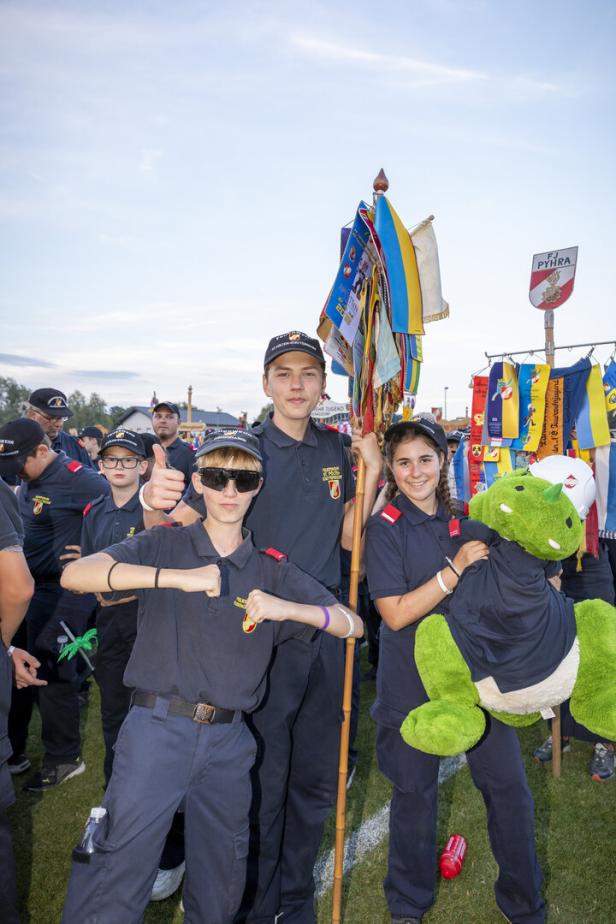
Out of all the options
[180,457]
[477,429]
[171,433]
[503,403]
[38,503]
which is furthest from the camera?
[171,433]

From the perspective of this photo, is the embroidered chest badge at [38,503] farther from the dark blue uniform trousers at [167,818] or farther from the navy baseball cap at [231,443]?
the dark blue uniform trousers at [167,818]

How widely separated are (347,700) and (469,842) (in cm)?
170

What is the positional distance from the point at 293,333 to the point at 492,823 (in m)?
2.47

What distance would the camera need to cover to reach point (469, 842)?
3629mm

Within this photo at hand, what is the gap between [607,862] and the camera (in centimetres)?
341

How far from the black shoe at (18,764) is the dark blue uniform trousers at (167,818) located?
115 inches

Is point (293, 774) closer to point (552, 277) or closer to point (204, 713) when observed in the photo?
point (204, 713)

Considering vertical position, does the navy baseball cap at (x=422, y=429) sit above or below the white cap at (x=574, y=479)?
above

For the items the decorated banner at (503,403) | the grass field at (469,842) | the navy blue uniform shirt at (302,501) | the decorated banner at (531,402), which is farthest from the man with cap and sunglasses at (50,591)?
the decorated banner at (531,402)

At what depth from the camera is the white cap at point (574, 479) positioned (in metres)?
2.68

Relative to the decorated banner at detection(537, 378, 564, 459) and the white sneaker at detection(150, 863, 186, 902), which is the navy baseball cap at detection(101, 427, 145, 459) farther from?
the decorated banner at detection(537, 378, 564, 459)

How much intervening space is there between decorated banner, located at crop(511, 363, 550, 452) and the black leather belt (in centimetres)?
431

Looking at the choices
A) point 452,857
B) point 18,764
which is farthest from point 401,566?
point 18,764

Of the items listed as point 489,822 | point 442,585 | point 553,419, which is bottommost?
point 489,822
